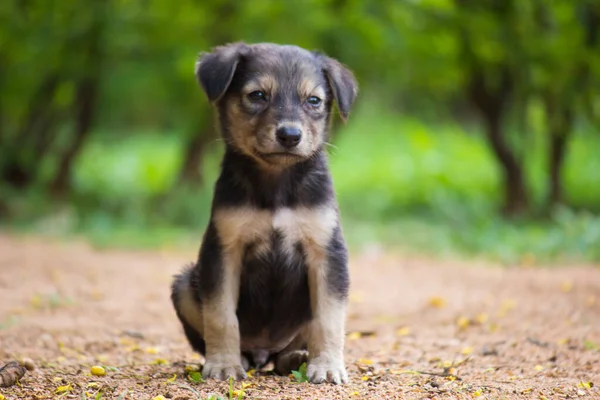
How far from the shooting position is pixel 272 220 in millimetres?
5020

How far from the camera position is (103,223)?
13.5 metres

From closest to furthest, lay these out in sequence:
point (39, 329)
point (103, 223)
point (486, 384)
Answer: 1. point (486, 384)
2. point (39, 329)
3. point (103, 223)

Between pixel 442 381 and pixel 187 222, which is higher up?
pixel 442 381

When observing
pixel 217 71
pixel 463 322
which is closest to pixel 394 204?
pixel 463 322

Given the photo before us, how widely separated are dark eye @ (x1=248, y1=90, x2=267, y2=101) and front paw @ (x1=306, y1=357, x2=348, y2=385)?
156 cm

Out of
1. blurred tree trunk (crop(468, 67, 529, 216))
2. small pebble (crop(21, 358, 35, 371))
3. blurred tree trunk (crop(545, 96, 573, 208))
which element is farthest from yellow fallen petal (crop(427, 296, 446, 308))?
blurred tree trunk (crop(468, 67, 529, 216))

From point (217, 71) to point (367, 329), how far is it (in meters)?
3.06

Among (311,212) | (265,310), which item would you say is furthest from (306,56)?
(265,310)

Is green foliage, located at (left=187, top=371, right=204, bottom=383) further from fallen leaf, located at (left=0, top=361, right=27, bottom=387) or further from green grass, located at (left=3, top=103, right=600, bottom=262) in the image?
green grass, located at (left=3, top=103, right=600, bottom=262)

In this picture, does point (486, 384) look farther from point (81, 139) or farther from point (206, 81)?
point (81, 139)

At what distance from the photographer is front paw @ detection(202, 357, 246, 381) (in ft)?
16.5

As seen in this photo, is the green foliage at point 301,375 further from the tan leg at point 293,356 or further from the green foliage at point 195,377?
the green foliage at point 195,377

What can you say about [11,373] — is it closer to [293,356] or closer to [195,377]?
[195,377]

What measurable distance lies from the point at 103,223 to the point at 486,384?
374 inches
